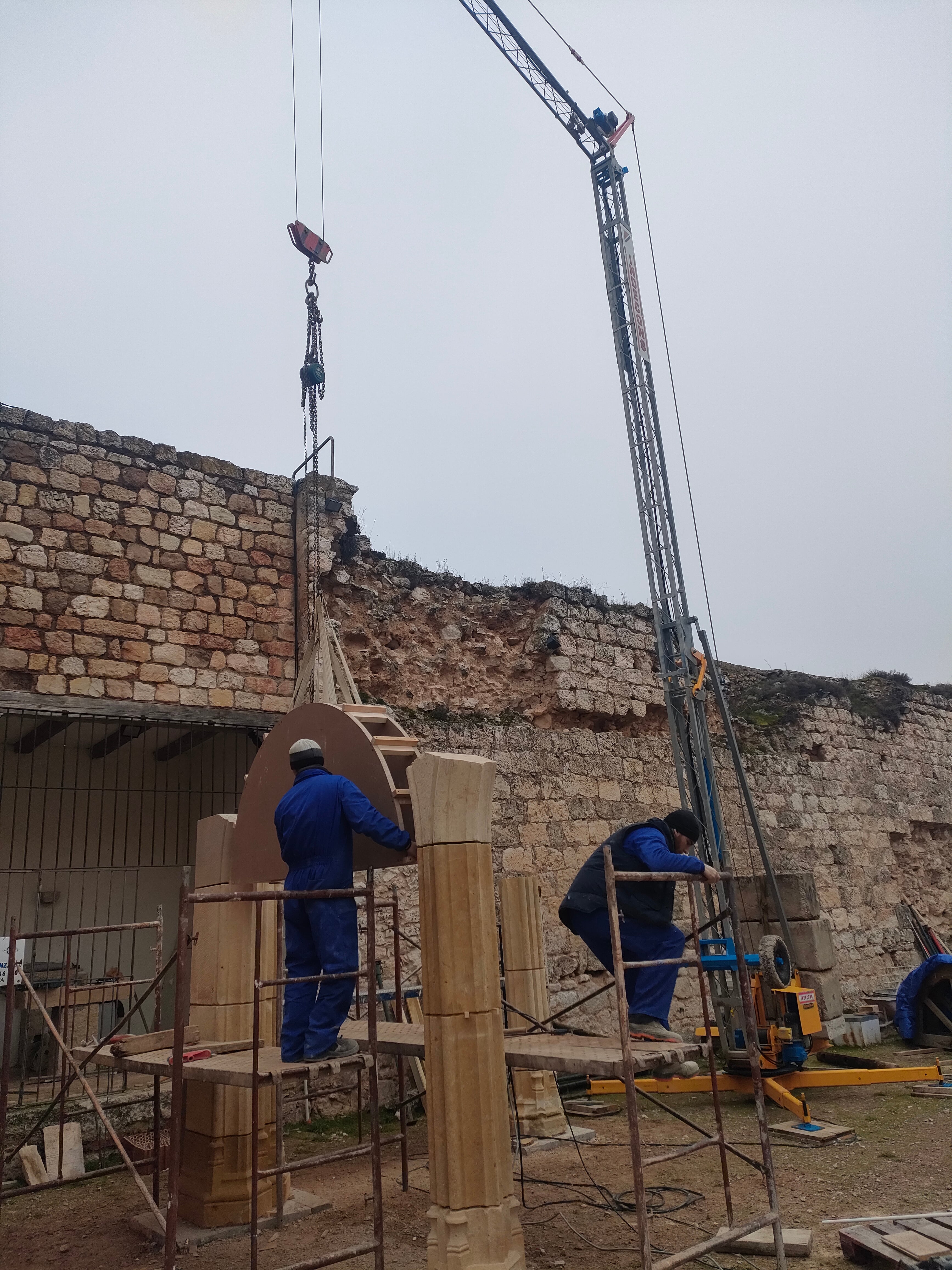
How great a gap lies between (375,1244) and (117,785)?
6.72 meters

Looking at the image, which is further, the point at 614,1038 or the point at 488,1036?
the point at 614,1038

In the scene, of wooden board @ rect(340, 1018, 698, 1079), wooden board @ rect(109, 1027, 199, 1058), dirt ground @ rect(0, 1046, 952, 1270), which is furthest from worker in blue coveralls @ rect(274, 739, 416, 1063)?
wooden board @ rect(109, 1027, 199, 1058)

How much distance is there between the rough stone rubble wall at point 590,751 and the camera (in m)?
9.45

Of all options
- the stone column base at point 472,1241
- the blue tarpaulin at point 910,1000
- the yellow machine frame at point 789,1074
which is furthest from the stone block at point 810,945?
the stone column base at point 472,1241

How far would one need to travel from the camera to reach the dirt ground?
466cm

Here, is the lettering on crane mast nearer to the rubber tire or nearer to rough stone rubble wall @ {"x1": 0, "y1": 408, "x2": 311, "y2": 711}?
rough stone rubble wall @ {"x1": 0, "y1": 408, "x2": 311, "y2": 711}

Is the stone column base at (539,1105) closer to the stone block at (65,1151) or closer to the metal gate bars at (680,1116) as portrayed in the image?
the metal gate bars at (680,1116)

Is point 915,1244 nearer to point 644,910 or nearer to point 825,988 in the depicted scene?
point 644,910

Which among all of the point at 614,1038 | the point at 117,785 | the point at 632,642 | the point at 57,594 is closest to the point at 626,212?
the point at 632,642

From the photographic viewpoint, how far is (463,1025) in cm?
377

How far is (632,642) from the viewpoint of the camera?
447 inches

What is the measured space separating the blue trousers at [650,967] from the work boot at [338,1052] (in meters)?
1.27

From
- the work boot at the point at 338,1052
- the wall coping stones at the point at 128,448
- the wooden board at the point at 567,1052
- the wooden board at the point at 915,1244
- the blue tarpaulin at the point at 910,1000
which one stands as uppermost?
the wall coping stones at the point at 128,448

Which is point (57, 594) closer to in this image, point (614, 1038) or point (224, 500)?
point (224, 500)
